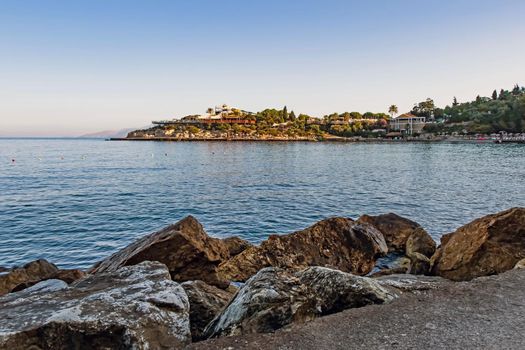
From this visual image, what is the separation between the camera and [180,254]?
31.6 feet

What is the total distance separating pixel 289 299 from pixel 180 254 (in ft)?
15.7

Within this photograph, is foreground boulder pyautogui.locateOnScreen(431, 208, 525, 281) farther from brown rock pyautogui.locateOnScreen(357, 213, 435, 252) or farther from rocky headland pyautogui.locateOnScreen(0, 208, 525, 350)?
brown rock pyautogui.locateOnScreen(357, 213, 435, 252)

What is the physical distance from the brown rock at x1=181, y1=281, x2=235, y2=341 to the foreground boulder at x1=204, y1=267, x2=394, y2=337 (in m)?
0.75

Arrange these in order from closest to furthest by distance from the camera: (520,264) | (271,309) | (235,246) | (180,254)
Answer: (271,309), (520,264), (180,254), (235,246)

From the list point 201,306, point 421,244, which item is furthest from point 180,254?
point 421,244

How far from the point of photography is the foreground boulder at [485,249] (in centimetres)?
912

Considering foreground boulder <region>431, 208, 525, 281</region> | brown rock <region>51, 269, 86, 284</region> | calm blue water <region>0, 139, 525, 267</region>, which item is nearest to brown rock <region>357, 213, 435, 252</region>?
calm blue water <region>0, 139, 525, 267</region>

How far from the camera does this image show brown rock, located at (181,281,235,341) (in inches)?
259

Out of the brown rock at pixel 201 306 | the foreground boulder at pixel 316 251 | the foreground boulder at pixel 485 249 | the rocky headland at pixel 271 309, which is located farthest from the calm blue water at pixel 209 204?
the brown rock at pixel 201 306

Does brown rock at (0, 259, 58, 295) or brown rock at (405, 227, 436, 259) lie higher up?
brown rock at (0, 259, 58, 295)

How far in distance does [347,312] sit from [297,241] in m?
6.94

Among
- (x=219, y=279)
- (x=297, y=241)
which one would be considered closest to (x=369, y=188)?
(x=297, y=241)

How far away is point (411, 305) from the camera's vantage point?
240 inches

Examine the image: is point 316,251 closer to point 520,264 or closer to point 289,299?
point 520,264
